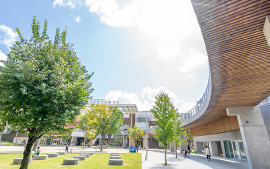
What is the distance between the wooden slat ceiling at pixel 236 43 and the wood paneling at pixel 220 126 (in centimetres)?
783

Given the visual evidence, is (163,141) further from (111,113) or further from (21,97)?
(111,113)

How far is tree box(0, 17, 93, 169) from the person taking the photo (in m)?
7.18

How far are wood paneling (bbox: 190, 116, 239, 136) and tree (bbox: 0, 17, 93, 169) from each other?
16.6 m

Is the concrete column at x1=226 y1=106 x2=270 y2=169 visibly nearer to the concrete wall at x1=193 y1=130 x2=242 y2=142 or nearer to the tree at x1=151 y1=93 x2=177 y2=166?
the tree at x1=151 y1=93 x2=177 y2=166

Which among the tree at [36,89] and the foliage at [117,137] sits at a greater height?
the tree at [36,89]

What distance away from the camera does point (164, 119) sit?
1593 cm

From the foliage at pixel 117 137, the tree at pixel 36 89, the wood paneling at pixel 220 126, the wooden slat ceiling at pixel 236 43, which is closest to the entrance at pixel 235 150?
the wood paneling at pixel 220 126

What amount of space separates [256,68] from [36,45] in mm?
12700

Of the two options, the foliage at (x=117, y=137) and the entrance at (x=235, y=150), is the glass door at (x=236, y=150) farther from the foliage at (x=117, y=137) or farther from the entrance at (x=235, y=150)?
the foliage at (x=117, y=137)

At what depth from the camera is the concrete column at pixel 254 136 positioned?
12164 millimetres

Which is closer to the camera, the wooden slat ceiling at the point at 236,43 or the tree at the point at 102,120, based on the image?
the wooden slat ceiling at the point at 236,43

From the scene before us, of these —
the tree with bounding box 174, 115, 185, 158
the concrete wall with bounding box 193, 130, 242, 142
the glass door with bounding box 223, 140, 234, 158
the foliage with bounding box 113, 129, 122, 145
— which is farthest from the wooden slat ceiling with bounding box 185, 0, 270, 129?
the foliage with bounding box 113, 129, 122, 145

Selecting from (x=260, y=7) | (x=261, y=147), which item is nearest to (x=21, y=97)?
(x=260, y=7)

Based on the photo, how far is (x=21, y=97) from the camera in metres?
7.41
